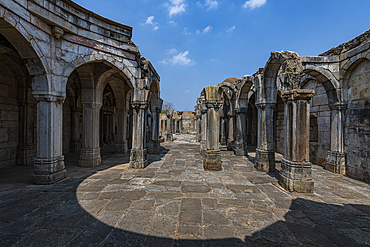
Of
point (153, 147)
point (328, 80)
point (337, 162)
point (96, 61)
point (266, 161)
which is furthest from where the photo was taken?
point (153, 147)

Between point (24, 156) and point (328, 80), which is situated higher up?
point (328, 80)

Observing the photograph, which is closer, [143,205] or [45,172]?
[143,205]

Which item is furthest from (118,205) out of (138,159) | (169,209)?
(138,159)

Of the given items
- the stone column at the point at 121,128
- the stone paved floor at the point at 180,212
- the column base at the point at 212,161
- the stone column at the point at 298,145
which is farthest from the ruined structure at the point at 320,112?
the stone column at the point at 121,128

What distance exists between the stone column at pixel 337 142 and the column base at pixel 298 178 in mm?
3224

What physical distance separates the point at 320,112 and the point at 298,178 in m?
5.10

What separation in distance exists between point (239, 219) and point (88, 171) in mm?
5566

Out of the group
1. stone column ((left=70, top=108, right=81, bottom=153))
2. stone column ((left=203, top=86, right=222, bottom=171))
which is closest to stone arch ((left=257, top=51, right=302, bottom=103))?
stone column ((left=203, top=86, right=222, bottom=171))

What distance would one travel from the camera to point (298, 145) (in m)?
4.52

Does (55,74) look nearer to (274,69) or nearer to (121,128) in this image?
(121,128)

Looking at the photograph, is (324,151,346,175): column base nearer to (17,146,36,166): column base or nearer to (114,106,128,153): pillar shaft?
(114,106,128,153): pillar shaft

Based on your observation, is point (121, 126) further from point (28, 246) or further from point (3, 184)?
point (28, 246)

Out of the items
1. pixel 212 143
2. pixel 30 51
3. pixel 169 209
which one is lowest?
pixel 169 209

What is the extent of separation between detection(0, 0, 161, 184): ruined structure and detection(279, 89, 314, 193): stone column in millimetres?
5068
